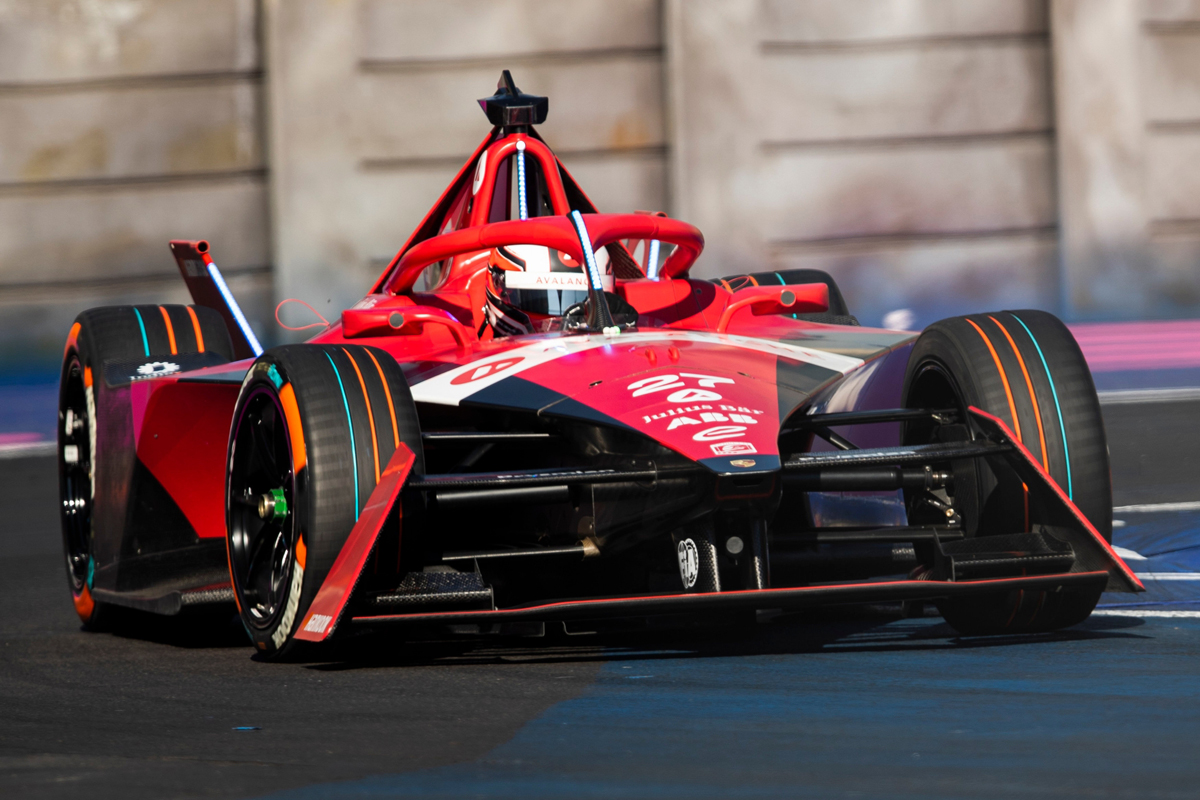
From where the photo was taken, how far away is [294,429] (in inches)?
189

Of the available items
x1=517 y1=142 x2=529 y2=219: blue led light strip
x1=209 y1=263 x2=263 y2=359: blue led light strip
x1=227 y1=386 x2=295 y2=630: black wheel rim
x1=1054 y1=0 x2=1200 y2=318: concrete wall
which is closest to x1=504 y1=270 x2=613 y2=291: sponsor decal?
x1=517 y1=142 x2=529 y2=219: blue led light strip

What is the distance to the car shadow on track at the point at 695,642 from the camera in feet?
15.9

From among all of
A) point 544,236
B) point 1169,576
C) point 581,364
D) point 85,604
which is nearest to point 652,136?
point 544,236

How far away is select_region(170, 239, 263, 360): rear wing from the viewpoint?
23.4 feet

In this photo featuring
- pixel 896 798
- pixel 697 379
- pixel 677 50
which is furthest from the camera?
pixel 677 50

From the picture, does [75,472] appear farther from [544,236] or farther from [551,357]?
[551,357]

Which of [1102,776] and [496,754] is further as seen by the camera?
[496,754]

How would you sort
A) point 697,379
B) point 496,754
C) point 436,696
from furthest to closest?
point 697,379
point 436,696
point 496,754

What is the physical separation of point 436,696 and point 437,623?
9.2 inches

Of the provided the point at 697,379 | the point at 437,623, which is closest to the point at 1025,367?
the point at 697,379

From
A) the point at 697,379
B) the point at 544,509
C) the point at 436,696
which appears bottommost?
the point at 436,696

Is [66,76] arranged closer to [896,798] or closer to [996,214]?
[996,214]

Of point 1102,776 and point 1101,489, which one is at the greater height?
point 1101,489

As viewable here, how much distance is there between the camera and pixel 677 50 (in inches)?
643
